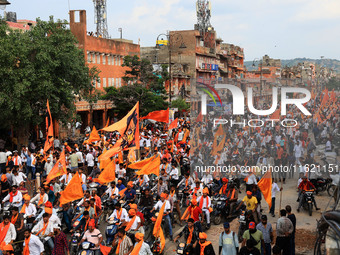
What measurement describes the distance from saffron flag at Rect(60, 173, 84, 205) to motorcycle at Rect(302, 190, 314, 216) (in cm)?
666

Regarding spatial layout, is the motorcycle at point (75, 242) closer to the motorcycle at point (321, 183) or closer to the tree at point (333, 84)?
the motorcycle at point (321, 183)

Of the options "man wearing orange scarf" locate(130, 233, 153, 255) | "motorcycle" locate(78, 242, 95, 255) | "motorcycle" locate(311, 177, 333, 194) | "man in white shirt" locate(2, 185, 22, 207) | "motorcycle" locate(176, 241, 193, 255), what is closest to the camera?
"man wearing orange scarf" locate(130, 233, 153, 255)

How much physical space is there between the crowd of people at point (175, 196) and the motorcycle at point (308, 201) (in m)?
0.26

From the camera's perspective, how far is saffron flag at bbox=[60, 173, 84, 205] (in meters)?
11.6

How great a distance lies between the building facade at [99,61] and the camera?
3934cm

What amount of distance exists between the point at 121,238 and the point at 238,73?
95.2 m

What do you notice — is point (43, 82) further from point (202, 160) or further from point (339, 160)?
point (339, 160)

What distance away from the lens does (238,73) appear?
101688 mm

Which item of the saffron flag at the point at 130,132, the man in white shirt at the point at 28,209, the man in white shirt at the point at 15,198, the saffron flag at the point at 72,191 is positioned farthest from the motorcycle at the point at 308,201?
the man in white shirt at the point at 15,198

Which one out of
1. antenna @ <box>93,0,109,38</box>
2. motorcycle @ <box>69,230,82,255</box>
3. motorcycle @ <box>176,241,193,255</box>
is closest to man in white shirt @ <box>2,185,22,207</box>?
motorcycle @ <box>69,230,82,255</box>

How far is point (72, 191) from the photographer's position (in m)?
11.7

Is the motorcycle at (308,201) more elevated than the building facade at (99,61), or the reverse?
the building facade at (99,61)

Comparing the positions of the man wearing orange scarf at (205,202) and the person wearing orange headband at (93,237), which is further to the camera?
the man wearing orange scarf at (205,202)

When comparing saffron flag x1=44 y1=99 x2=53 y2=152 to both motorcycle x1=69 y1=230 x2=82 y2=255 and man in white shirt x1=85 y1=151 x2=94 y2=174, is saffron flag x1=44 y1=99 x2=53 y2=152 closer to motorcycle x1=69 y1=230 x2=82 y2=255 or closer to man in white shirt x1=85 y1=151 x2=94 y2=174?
man in white shirt x1=85 y1=151 x2=94 y2=174
